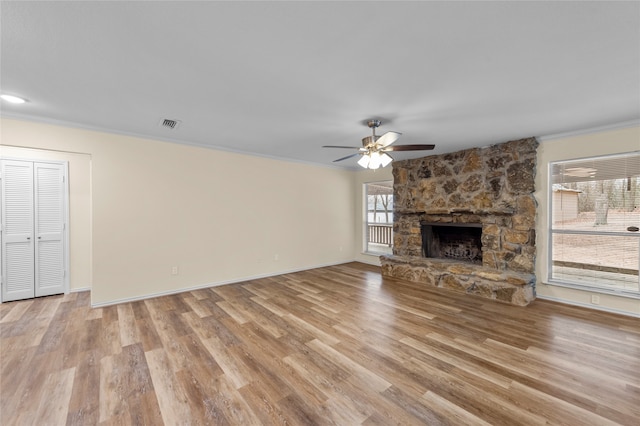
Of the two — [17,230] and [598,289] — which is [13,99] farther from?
[598,289]

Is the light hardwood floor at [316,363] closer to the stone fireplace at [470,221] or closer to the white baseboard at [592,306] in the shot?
the white baseboard at [592,306]

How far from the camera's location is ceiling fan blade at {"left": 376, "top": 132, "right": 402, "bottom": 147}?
2.74 m

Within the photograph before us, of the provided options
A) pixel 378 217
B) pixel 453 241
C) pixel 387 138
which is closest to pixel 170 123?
pixel 387 138

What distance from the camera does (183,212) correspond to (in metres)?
4.16

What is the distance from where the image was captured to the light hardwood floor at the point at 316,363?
172 cm

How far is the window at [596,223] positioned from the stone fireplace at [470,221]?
339 millimetres

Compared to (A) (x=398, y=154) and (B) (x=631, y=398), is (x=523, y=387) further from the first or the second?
(A) (x=398, y=154)

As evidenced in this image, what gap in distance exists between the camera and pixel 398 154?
4.95m

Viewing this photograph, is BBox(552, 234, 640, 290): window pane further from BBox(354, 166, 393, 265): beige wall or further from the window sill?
BBox(354, 166, 393, 265): beige wall

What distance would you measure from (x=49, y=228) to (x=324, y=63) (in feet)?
15.9

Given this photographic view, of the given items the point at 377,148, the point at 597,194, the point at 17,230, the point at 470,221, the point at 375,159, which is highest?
the point at 377,148

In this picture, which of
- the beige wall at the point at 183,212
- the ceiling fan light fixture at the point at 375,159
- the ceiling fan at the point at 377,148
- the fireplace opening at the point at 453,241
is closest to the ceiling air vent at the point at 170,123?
the beige wall at the point at 183,212

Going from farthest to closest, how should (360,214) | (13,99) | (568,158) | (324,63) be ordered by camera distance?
(360,214), (568,158), (13,99), (324,63)

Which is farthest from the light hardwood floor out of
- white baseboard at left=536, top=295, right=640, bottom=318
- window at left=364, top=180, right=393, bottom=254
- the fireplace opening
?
window at left=364, top=180, right=393, bottom=254
